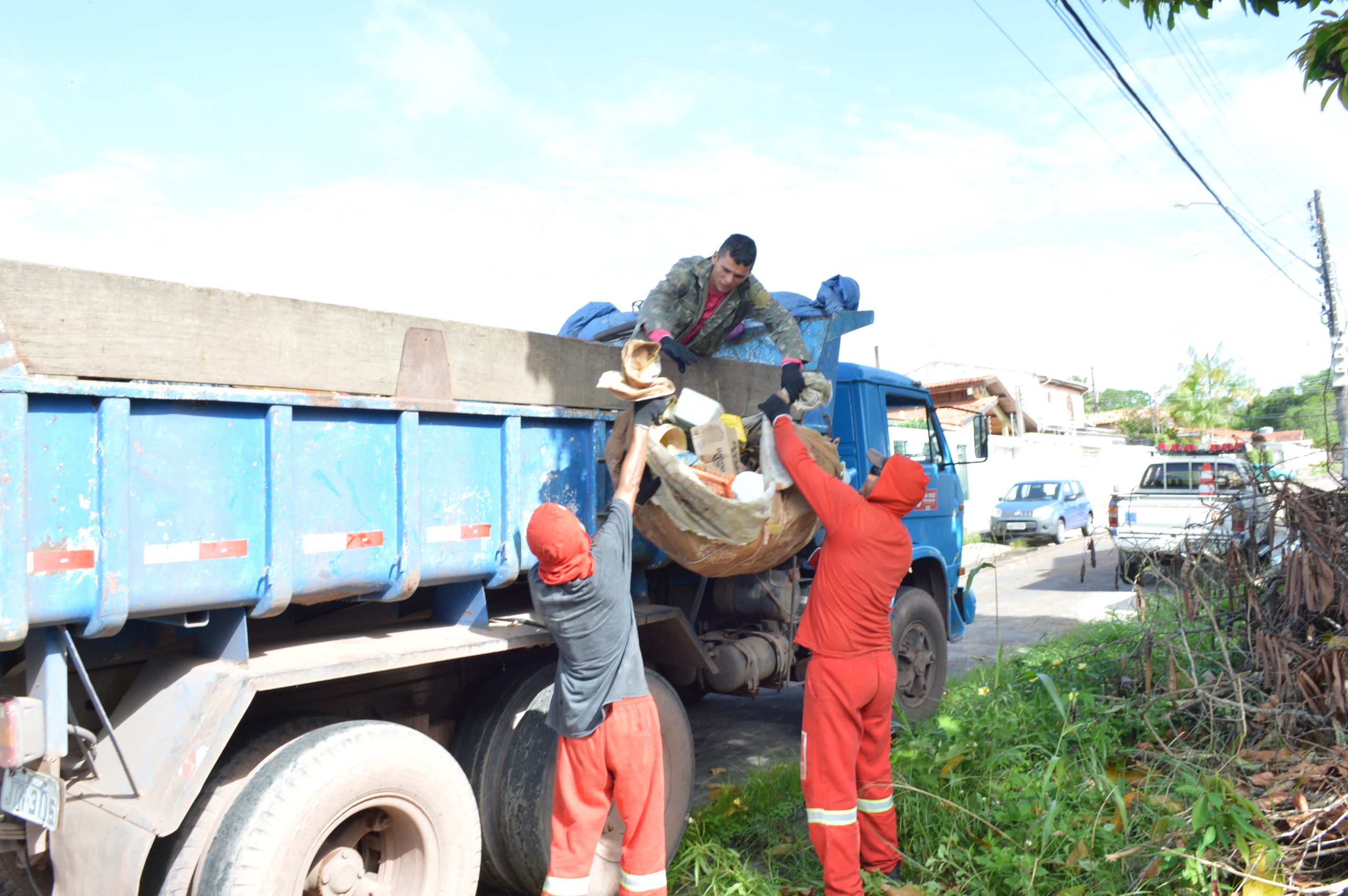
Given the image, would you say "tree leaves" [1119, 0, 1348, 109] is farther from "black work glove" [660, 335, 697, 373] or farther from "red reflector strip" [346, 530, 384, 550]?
"red reflector strip" [346, 530, 384, 550]

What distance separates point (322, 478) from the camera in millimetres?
2789

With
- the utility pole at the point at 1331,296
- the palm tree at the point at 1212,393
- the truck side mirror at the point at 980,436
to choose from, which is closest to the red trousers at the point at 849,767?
the truck side mirror at the point at 980,436

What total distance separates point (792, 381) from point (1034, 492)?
55.1ft

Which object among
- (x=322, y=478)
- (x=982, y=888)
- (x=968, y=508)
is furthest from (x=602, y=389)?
(x=968, y=508)

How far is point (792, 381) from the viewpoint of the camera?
14.1 feet

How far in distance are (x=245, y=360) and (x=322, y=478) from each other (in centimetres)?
43

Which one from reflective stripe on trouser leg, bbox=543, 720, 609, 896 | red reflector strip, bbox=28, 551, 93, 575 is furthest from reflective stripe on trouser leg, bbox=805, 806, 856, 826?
red reflector strip, bbox=28, 551, 93, 575

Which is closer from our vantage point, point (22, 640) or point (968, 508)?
point (22, 640)

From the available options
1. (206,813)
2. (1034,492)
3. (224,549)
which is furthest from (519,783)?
(1034,492)

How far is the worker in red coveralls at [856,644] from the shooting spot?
3658 mm

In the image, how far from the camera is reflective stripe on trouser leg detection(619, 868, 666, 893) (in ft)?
10.3

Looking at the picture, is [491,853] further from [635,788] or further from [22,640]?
[22,640]

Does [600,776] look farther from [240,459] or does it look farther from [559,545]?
[240,459]

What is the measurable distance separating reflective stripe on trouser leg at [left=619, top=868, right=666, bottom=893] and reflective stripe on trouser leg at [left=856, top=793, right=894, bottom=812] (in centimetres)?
100
